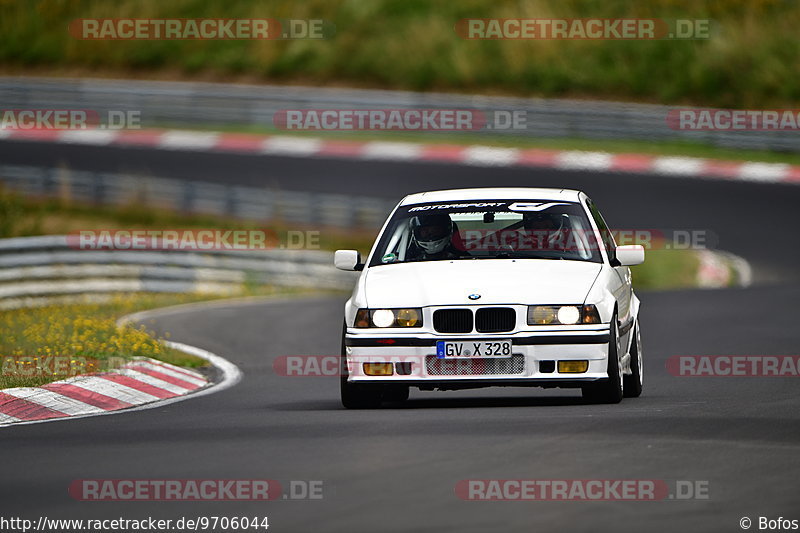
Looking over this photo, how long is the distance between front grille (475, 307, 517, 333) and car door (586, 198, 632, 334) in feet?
2.91

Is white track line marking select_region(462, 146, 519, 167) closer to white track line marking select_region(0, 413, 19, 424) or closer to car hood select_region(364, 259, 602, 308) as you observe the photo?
car hood select_region(364, 259, 602, 308)

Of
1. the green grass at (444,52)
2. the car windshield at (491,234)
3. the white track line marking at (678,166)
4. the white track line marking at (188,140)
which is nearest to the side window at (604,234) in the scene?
the car windshield at (491,234)

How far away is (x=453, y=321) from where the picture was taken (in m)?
10.8

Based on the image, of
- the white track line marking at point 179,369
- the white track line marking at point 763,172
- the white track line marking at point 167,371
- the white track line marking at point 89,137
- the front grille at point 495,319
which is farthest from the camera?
the white track line marking at point 89,137

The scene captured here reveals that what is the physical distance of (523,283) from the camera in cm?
1090

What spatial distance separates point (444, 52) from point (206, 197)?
15291mm

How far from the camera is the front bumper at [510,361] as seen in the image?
10641 millimetres

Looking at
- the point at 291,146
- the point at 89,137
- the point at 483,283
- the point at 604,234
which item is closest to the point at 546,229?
the point at 604,234

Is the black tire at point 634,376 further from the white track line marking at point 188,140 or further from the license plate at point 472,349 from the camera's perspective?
the white track line marking at point 188,140

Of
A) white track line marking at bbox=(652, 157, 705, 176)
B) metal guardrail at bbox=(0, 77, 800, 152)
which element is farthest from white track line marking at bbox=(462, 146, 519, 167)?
white track line marking at bbox=(652, 157, 705, 176)

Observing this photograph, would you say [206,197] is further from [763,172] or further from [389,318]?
[389,318]

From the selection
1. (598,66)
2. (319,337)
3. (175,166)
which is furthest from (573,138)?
(319,337)

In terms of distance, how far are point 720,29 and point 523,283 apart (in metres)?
33.7

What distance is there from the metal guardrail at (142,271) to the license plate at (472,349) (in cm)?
1370
